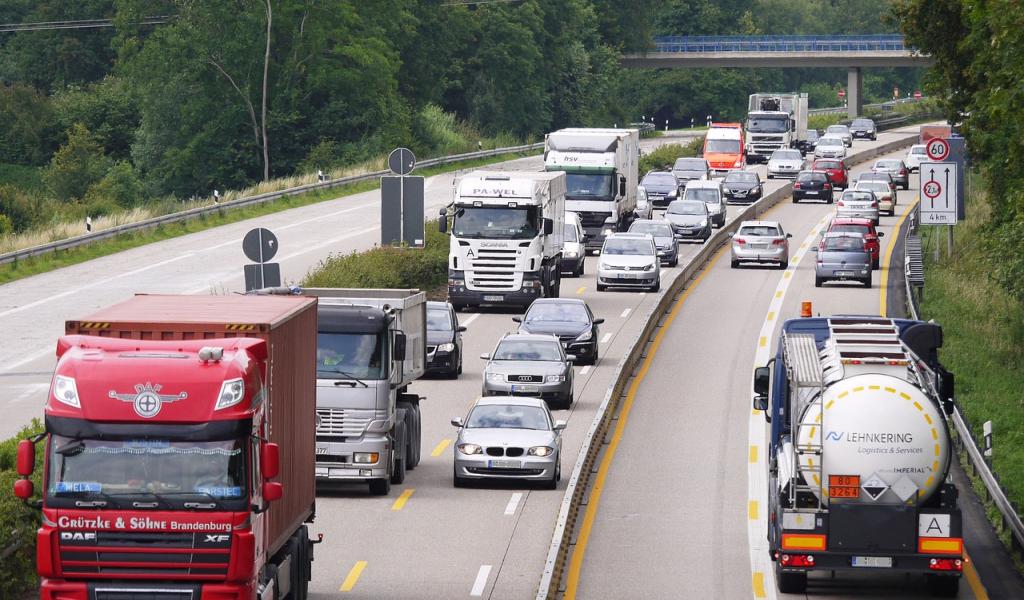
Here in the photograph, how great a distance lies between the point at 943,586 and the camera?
19984 mm

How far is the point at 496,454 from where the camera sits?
26172 mm

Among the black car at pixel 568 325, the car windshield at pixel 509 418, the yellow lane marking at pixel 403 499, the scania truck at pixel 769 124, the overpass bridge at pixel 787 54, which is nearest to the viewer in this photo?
the yellow lane marking at pixel 403 499

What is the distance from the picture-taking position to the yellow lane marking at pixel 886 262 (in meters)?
48.1

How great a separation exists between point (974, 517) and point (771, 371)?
4.38m

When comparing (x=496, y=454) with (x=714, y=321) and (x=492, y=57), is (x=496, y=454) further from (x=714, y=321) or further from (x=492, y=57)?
(x=492, y=57)

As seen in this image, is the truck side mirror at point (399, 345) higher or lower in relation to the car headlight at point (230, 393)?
lower

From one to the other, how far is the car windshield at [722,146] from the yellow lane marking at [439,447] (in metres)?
58.2

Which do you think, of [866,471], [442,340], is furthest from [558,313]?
[866,471]

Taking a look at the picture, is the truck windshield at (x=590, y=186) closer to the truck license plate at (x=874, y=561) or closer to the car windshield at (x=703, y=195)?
the car windshield at (x=703, y=195)

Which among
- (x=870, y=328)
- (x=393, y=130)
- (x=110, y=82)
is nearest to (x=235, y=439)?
(x=870, y=328)

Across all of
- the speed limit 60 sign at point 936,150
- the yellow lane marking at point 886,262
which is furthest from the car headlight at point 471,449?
the speed limit 60 sign at point 936,150

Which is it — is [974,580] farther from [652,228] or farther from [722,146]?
[722,146]

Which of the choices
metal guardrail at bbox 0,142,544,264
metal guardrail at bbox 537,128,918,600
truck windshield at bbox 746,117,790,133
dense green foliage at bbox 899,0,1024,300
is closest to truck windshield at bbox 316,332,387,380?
metal guardrail at bbox 537,128,918,600

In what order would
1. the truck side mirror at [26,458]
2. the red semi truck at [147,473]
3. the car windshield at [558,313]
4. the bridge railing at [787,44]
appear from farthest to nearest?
the bridge railing at [787,44]
the car windshield at [558,313]
the red semi truck at [147,473]
the truck side mirror at [26,458]
